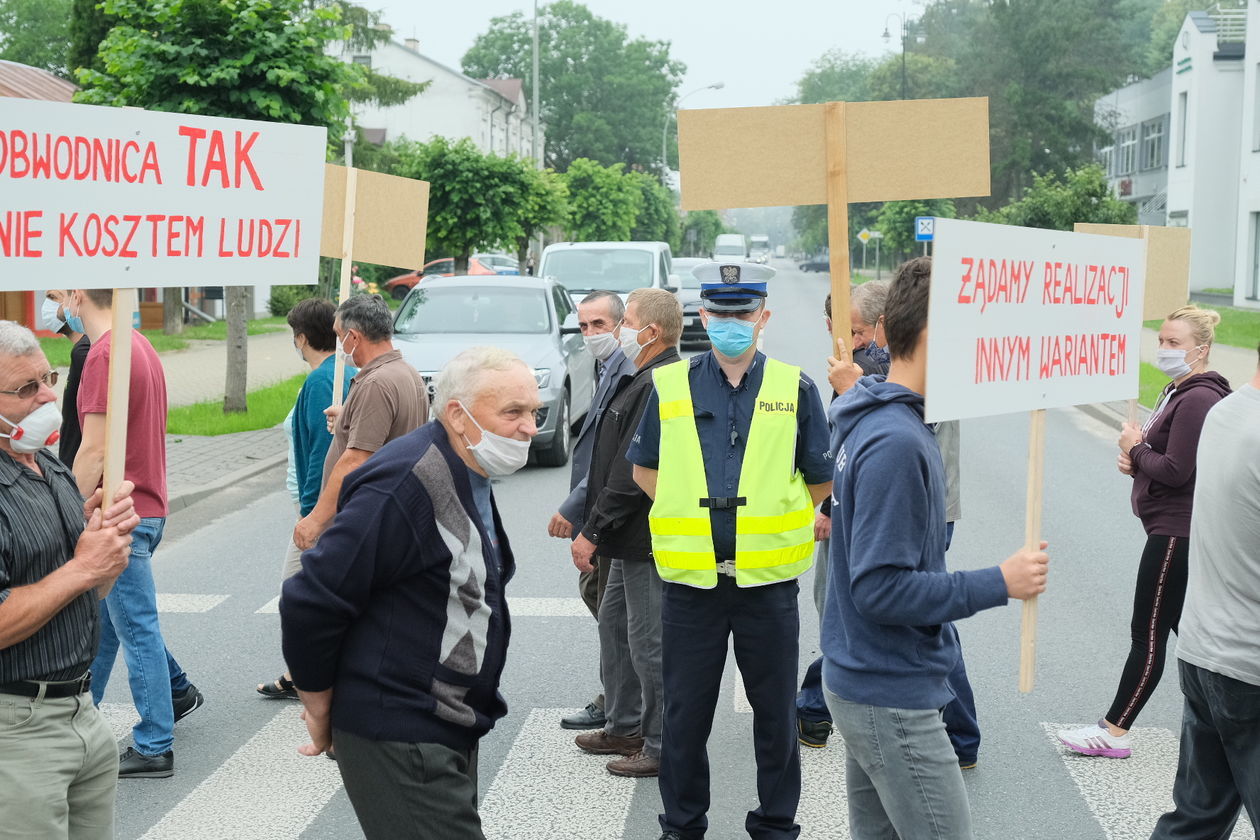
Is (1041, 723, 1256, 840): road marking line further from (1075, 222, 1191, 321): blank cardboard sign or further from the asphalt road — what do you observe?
(1075, 222, 1191, 321): blank cardboard sign

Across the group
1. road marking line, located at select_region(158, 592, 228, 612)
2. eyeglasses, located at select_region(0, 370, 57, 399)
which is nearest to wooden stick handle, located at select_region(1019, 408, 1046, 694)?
eyeglasses, located at select_region(0, 370, 57, 399)

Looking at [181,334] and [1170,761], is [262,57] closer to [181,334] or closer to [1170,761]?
[1170,761]

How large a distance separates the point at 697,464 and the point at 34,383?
2.02 m

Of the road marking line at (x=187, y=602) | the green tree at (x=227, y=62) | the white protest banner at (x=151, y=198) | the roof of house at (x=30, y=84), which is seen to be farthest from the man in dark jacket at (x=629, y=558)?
the roof of house at (x=30, y=84)

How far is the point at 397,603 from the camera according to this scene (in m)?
3.16

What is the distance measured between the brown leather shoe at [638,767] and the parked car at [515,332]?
764cm

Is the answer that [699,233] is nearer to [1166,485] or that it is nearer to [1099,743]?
[1099,743]

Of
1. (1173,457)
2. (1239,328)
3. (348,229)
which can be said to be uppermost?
(1239,328)

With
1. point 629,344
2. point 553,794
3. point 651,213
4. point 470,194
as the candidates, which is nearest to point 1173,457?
point 629,344

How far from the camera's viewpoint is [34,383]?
11.4ft

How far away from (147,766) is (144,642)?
1.69 ft

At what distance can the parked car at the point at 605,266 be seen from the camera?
70.4 feet

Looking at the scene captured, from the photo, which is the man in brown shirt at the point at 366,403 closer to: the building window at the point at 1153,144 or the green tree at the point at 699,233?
the building window at the point at 1153,144

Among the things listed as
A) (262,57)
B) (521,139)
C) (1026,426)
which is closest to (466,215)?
(262,57)
